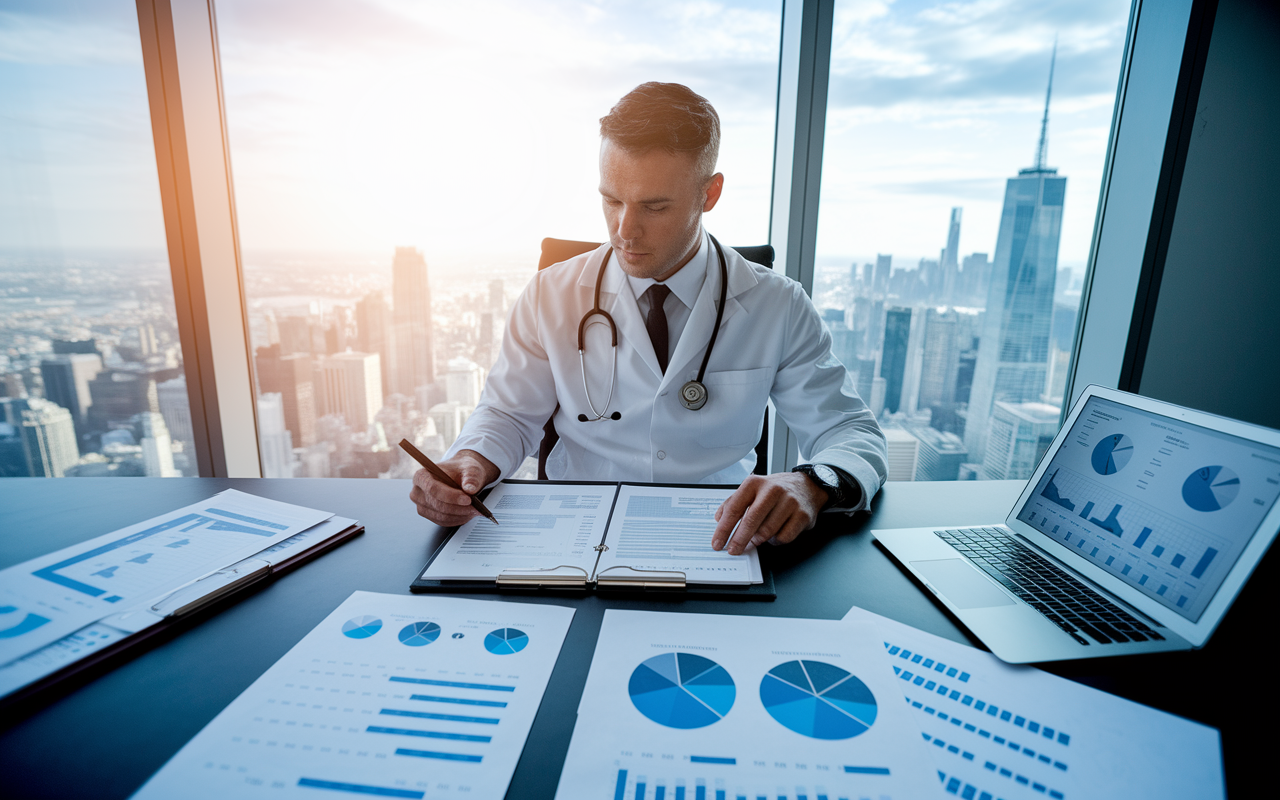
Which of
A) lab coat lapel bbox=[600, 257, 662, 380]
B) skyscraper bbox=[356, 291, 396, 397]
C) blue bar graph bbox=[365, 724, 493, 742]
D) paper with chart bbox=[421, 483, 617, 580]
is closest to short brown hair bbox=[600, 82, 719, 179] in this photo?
lab coat lapel bbox=[600, 257, 662, 380]

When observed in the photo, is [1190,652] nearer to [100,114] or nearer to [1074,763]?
[1074,763]

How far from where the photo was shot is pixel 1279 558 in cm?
63

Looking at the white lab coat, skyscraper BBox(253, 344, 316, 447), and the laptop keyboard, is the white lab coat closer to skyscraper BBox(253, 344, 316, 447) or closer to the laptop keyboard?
the laptop keyboard

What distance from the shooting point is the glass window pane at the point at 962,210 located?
190 cm

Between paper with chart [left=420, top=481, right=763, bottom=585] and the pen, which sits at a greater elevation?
the pen

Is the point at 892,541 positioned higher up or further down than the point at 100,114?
further down

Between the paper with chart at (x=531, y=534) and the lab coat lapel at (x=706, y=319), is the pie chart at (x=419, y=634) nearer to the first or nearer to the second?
the paper with chart at (x=531, y=534)

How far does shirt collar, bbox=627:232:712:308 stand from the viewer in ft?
4.36

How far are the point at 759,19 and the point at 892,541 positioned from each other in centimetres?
188

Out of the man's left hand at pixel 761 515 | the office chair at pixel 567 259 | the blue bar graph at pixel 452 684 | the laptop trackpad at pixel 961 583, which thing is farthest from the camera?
the office chair at pixel 567 259

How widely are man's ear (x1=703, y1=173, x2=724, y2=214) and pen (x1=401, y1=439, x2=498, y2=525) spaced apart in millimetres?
902

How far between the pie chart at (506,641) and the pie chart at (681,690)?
128 mm

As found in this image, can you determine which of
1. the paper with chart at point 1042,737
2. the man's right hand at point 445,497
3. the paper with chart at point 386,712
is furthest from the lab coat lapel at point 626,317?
the paper with chart at point 1042,737

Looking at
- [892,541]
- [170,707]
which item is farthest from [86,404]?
[892,541]
